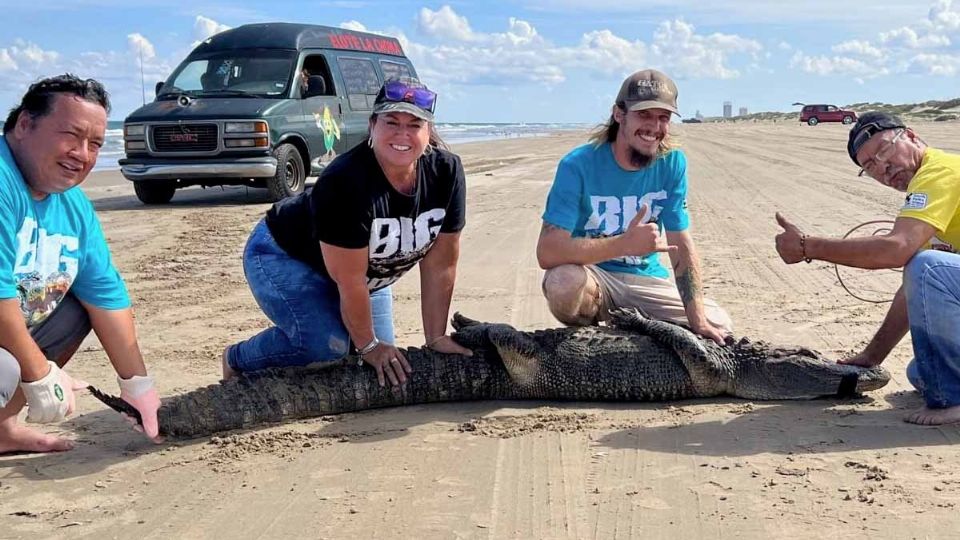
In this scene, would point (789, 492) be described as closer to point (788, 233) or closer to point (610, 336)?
point (788, 233)

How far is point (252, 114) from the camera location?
12.0m

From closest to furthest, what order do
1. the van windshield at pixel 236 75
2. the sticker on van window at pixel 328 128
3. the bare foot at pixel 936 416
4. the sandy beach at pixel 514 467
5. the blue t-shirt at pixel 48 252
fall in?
the sandy beach at pixel 514 467
the blue t-shirt at pixel 48 252
the bare foot at pixel 936 416
the van windshield at pixel 236 75
the sticker on van window at pixel 328 128

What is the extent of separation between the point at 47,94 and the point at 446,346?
7.31 feet

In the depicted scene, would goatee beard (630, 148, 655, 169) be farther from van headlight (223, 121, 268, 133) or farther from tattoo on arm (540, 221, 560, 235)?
van headlight (223, 121, 268, 133)

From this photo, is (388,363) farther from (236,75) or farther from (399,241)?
(236,75)

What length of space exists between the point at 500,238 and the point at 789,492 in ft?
20.3

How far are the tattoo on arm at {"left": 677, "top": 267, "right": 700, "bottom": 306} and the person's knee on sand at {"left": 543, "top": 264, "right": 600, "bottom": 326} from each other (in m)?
0.48

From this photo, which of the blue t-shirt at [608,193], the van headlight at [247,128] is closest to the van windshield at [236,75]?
the van headlight at [247,128]

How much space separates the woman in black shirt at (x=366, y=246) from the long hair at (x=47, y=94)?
1061mm

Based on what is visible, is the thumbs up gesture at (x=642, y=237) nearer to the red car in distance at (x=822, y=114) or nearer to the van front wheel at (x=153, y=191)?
the van front wheel at (x=153, y=191)

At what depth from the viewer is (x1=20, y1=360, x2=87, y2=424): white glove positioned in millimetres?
3363

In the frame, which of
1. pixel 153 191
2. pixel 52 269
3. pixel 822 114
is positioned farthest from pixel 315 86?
pixel 822 114

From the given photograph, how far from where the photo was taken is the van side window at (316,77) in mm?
12875

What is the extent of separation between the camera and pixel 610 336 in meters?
4.79
